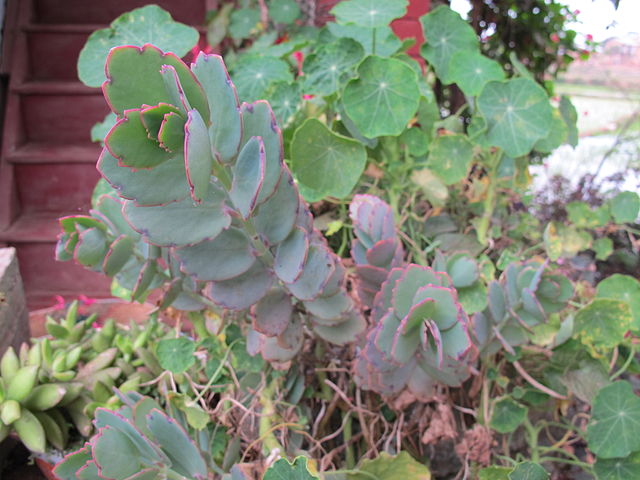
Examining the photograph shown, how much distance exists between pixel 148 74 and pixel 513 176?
0.76 meters

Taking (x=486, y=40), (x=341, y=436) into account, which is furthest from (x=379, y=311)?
(x=486, y=40)

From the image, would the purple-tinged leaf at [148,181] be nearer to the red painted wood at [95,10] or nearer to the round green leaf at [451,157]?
the round green leaf at [451,157]

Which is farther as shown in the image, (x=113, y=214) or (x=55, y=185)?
(x=55, y=185)

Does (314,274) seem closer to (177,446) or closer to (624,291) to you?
(177,446)

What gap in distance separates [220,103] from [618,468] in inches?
24.7

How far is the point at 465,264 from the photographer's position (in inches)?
28.1

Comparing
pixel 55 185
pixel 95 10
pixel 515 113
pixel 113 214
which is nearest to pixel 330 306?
pixel 113 214

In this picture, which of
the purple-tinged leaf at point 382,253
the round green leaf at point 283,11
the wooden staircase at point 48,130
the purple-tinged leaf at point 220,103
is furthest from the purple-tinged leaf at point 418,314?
the wooden staircase at point 48,130

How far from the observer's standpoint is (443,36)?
1134 millimetres

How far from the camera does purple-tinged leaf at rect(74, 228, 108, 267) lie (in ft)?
1.96

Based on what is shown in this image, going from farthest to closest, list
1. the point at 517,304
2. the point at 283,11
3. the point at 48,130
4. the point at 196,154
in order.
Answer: the point at 48,130 < the point at 283,11 < the point at 517,304 < the point at 196,154

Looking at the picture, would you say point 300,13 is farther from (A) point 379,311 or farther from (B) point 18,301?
(A) point 379,311

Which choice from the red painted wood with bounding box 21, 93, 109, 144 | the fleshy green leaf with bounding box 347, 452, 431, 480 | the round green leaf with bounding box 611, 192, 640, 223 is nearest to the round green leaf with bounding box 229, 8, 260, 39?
the red painted wood with bounding box 21, 93, 109, 144

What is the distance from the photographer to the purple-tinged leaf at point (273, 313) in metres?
0.55
